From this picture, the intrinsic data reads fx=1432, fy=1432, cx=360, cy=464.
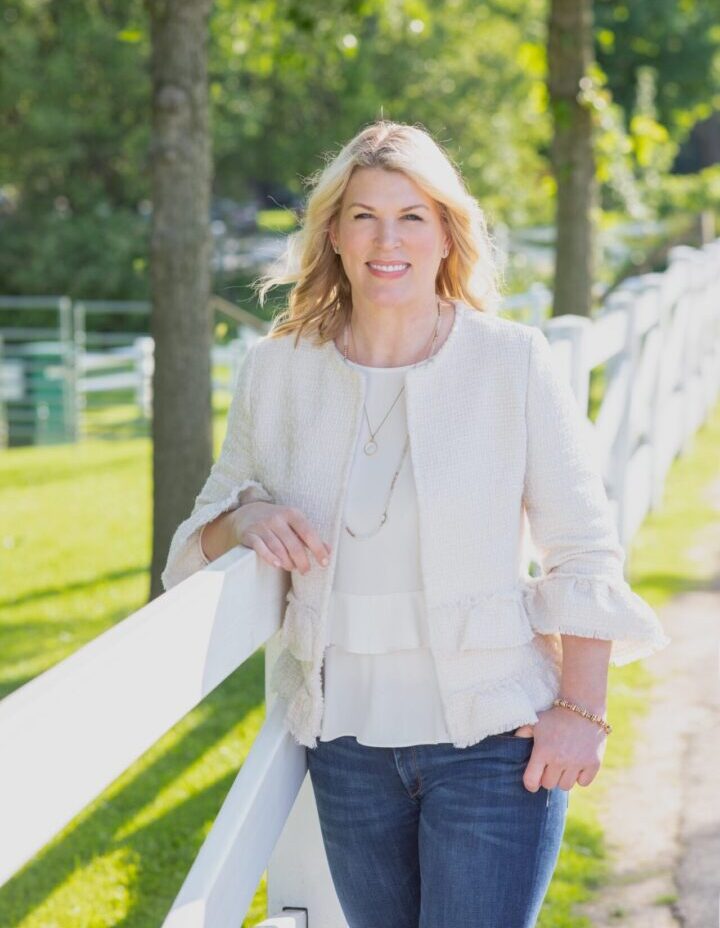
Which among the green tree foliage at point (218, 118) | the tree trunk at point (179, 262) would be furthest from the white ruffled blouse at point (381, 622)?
the green tree foliage at point (218, 118)

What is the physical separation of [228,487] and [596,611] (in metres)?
0.71

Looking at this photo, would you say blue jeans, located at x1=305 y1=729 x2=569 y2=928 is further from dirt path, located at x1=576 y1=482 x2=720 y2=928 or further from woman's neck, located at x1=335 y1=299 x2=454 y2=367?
dirt path, located at x1=576 y1=482 x2=720 y2=928

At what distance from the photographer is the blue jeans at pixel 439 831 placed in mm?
2289

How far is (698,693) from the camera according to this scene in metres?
5.29

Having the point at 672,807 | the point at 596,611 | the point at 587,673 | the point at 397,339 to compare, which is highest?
the point at 397,339

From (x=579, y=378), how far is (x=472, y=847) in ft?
8.15

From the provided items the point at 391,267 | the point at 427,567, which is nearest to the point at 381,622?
the point at 427,567

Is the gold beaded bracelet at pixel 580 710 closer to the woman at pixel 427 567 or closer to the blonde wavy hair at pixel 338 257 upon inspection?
the woman at pixel 427 567

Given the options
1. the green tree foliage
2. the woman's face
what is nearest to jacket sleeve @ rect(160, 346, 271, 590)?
the woman's face

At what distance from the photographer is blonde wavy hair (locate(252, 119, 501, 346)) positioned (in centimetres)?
247

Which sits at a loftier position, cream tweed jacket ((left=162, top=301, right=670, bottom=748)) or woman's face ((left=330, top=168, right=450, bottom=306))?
woman's face ((left=330, top=168, right=450, bottom=306))

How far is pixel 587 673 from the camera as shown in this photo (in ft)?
7.80

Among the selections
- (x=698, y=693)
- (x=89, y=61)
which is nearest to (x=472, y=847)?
(x=698, y=693)

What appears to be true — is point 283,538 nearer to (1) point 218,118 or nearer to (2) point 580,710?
(2) point 580,710
